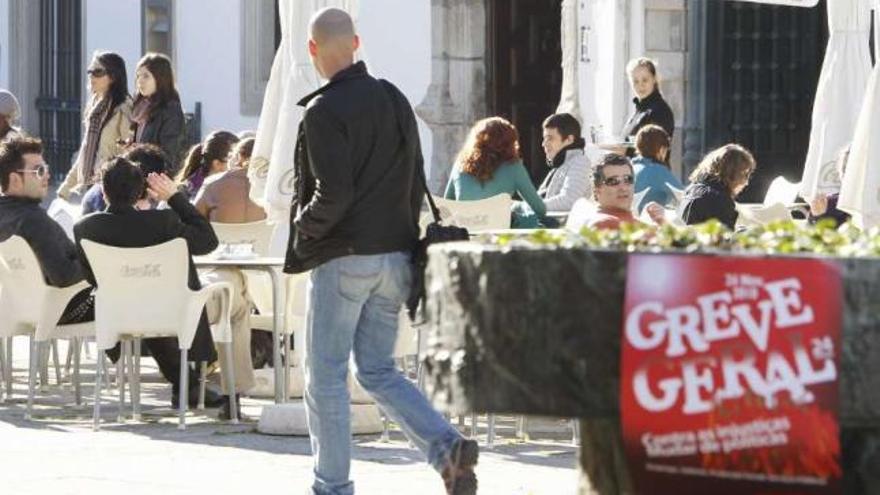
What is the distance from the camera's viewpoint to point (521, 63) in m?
23.7

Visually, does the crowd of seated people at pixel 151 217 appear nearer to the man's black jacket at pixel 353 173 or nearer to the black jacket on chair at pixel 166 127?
the black jacket on chair at pixel 166 127

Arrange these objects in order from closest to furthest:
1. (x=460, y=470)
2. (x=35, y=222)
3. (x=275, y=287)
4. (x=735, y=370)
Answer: (x=735, y=370) → (x=460, y=470) → (x=275, y=287) → (x=35, y=222)

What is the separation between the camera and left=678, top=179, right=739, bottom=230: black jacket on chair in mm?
13031

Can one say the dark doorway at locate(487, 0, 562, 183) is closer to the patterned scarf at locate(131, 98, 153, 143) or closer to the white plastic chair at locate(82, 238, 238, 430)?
the patterned scarf at locate(131, 98, 153, 143)

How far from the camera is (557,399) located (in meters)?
6.29

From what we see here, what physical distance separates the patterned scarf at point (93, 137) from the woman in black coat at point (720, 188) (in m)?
4.32

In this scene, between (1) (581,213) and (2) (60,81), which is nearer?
(1) (581,213)

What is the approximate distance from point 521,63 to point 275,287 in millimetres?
11216

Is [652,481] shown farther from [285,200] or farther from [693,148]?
[693,148]

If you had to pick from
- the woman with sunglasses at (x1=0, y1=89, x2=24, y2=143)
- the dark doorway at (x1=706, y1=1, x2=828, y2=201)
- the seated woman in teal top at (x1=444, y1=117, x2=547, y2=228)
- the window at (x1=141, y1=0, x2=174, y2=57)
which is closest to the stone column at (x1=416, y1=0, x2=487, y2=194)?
the dark doorway at (x1=706, y1=1, x2=828, y2=201)

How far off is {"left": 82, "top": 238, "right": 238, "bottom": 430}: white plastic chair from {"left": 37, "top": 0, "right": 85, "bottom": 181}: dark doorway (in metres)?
15.7

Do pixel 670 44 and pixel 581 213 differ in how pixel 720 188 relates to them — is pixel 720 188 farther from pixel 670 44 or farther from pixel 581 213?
pixel 670 44

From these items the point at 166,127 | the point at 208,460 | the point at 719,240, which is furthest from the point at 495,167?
the point at 719,240

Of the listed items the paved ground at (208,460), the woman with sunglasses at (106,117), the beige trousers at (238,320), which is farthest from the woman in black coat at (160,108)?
the paved ground at (208,460)
